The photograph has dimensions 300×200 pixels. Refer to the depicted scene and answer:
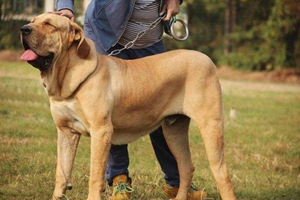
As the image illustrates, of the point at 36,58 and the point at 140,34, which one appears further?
the point at 140,34

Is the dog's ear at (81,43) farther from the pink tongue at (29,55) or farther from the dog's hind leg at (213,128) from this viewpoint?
the dog's hind leg at (213,128)

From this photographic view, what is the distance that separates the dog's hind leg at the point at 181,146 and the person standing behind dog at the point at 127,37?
0.25 metres

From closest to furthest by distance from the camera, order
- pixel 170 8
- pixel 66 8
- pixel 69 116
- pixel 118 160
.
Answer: pixel 69 116, pixel 66 8, pixel 170 8, pixel 118 160

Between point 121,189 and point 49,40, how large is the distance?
70.1 inches

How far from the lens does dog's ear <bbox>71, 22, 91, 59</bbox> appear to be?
5.36m

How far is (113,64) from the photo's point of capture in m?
5.67

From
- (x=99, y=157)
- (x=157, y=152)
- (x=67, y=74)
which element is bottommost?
(x=157, y=152)

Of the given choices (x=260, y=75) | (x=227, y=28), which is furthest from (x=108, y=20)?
(x=227, y=28)

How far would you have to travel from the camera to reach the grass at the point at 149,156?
679cm

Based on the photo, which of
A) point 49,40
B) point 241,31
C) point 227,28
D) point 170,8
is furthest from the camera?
point 227,28

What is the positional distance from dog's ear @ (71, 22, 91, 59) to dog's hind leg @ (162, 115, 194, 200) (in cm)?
116

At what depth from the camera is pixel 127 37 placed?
6.48 m

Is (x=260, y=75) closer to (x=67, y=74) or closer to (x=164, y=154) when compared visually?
(x=164, y=154)

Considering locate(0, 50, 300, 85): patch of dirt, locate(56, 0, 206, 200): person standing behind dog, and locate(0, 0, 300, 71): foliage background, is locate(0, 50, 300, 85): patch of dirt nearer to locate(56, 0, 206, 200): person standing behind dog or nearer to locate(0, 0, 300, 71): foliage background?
locate(0, 0, 300, 71): foliage background
